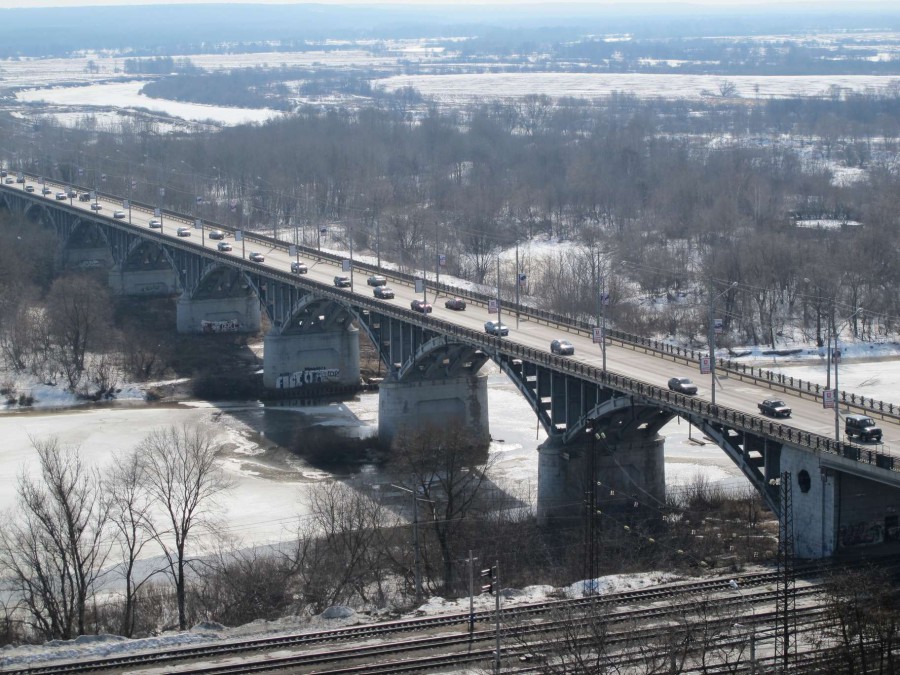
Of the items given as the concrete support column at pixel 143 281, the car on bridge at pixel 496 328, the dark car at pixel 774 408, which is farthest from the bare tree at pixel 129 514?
the concrete support column at pixel 143 281

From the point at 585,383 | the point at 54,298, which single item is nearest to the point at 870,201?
the point at 54,298

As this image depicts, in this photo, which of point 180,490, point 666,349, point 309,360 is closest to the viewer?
point 180,490

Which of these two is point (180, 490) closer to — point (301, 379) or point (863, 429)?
point (301, 379)

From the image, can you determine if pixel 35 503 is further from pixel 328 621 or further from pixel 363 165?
pixel 363 165

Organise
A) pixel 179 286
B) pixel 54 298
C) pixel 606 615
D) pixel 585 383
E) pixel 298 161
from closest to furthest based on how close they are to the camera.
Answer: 1. pixel 606 615
2. pixel 585 383
3. pixel 54 298
4. pixel 179 286
5. pixel 298 161

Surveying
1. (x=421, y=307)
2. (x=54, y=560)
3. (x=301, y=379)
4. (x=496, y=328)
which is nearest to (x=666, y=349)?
(x=496, y=328)

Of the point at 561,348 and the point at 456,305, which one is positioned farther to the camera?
the point at 456,305

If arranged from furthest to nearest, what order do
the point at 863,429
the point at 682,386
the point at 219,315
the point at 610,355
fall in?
1. the point at 219,315
2. the point at 610,355
3. the point at 682,386
4. the point at 863,429
